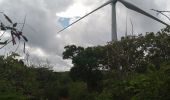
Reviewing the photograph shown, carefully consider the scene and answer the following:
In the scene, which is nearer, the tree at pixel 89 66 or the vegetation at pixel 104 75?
the vegetation at pixel 104 75

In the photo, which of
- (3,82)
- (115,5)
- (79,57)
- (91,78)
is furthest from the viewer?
(79,57)

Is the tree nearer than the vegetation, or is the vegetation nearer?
the vegetation

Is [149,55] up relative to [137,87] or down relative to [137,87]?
up

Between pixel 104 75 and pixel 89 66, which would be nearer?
pixel 104 75

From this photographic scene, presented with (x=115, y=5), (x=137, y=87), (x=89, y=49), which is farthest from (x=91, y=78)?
(x=137, y=87)

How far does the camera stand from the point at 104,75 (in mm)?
41875

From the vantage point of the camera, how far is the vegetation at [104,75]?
13.8 feet

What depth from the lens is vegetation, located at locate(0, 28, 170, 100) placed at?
4207mm

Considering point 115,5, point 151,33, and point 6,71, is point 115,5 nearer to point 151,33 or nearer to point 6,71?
point 151,33

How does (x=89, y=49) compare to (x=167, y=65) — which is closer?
(x=167, y=65)

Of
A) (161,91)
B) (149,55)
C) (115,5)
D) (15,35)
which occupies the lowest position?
(161,91)

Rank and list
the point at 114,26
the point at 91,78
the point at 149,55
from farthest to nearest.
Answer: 1. the point at 91,78
2. the point at 149,55
3. the point at 114,26

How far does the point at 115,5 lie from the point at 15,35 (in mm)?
41360

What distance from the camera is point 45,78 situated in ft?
115
